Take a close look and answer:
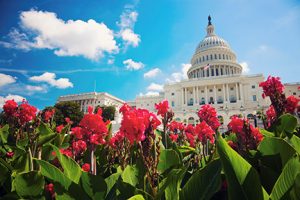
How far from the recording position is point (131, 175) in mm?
1664

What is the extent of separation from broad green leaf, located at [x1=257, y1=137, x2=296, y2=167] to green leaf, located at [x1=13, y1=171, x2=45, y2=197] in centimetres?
183

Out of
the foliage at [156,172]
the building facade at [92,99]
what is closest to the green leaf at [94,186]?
the foliage at [156,172]

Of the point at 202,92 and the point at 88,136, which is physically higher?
the point at 202,92

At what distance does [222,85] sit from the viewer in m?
70.1

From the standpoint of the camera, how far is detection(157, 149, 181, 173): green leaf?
182cm

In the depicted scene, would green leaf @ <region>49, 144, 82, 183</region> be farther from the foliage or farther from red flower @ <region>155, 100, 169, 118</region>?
red flower @ <region>155, 100, 169, 118</region>

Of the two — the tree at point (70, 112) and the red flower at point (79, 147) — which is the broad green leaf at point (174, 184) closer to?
the red flower at point (79, 147)

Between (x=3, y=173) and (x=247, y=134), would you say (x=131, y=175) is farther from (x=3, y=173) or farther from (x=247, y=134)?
(x=247, y=134)

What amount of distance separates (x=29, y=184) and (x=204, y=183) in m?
1.31

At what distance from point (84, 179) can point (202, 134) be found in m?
2.31

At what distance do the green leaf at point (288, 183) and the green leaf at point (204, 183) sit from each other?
31 cm

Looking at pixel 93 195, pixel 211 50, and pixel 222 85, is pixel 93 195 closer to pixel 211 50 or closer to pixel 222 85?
pixel 222 85

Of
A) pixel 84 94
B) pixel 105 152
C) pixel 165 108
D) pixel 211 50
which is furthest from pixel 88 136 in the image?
pixel 84 94

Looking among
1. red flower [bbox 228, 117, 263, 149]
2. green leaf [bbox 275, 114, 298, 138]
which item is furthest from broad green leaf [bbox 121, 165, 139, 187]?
green leaf [bbox 275, 114, 298, 138]
